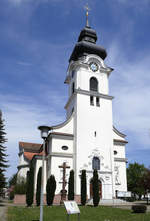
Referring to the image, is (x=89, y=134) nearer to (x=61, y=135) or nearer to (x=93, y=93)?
(x=61, y=135)

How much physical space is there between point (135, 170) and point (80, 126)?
29.6 metres

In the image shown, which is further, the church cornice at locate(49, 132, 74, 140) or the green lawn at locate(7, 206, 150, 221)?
the church cornice at locate(49, 132, 74, 140)

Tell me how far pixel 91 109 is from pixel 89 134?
13.5 feet

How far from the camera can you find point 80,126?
3397 centimetres

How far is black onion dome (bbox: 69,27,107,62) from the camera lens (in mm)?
39094

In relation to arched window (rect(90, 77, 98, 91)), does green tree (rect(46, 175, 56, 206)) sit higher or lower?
lower

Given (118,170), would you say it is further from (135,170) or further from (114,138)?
(135,170)

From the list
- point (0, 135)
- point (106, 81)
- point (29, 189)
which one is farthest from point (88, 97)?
point (29, 189)

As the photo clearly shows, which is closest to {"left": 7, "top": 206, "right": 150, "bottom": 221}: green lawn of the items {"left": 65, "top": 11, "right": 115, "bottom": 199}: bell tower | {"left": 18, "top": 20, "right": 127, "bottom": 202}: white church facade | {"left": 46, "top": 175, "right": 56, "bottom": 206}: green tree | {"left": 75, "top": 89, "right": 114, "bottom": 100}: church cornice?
{"left": 46, "top": 175, "right": 56, "bottom": 206}: green tree

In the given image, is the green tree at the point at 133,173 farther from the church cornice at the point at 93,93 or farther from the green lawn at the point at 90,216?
the green lawn at the point at 90,216

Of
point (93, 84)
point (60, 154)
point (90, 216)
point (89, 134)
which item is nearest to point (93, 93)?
point (93, 84)

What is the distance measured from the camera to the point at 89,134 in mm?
34219

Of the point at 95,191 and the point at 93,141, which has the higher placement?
the point at 93,141

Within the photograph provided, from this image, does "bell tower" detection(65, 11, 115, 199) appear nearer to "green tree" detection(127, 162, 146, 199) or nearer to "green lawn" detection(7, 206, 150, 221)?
"green lawn" detection(7, 206, 150, 221)
